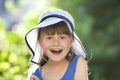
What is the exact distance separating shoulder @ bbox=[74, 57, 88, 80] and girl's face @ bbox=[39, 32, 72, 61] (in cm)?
13

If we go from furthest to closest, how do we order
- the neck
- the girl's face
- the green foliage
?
the green foliage < the neck < the girl's face

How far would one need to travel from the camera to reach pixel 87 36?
793 cm

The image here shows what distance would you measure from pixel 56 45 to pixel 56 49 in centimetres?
4

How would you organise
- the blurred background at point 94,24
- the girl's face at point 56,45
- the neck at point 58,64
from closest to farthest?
1. the girl's face at point 56,45
2. the neck at point 58,64
3. the blurred background at point 94,24

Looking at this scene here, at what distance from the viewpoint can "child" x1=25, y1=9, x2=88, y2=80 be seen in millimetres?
4594

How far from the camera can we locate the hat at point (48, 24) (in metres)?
4.59

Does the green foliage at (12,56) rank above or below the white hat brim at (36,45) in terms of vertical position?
below

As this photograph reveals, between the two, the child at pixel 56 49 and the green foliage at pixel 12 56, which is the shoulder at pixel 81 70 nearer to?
the child at pixel 56 49

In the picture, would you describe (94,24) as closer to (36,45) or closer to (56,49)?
(36,45)

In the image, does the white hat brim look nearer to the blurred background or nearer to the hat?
the hat

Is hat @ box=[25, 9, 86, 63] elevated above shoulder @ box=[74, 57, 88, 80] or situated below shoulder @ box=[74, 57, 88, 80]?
above

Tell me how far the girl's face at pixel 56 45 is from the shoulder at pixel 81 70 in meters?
0.13

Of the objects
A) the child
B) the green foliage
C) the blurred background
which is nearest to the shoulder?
the child

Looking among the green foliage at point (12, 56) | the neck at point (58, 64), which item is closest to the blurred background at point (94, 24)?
the green foliage at point (12, 56)
